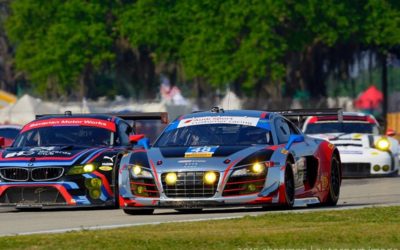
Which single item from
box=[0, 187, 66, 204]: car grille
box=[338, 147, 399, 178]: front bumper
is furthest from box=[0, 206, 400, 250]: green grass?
box=[338, 147, 399, 178]: front bumper

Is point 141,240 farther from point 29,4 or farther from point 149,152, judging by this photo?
point 29,4

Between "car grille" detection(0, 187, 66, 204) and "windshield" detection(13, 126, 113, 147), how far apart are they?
1390 mm

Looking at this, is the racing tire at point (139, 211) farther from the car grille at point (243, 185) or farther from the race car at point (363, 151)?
the race car at point (363, 151)

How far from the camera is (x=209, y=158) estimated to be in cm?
1778

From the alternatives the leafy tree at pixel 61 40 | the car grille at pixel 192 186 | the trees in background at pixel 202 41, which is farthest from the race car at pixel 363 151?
the leafy tree at pixel 61 40

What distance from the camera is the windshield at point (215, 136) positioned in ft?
61.2

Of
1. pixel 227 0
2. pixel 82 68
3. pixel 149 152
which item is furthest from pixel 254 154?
pixel 82 68

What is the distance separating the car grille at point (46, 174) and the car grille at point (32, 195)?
0.46ft

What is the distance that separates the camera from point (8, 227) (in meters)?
16.6

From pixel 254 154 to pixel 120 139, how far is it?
4.45m

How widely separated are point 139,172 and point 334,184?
324 cm

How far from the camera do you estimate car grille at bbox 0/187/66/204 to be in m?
20.2

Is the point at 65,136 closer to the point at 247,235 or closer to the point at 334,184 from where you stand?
the point at 334,184

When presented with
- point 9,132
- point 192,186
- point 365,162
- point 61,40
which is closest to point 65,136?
point 192,186
